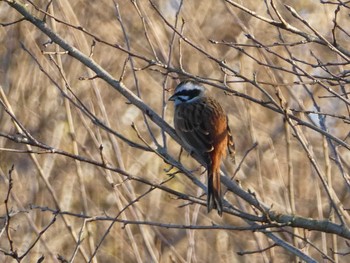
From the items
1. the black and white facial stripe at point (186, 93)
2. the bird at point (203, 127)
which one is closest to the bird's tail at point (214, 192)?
the bird at point (203, 127)

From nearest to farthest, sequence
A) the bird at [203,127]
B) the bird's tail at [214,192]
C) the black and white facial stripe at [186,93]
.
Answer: the bird's tail at [214,192] < the bird at [203,127] < the black and white facial stripe at [186,93]

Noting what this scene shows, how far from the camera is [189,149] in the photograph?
431 centimetres

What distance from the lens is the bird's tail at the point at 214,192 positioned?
11.5ft

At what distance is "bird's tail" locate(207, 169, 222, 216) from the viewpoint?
138 inches

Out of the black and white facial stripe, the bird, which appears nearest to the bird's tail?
the bird

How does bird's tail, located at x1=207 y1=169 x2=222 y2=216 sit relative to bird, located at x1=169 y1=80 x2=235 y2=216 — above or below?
below

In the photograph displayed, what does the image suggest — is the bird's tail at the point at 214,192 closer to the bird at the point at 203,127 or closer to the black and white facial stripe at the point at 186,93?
the bird at the point at 203,127

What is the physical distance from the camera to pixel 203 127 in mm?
4539

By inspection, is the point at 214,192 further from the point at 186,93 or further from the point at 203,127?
the point at 186,93

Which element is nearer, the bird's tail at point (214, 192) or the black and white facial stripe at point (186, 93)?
the bird's tail at point (214, 192)

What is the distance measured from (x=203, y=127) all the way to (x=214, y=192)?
966 mm

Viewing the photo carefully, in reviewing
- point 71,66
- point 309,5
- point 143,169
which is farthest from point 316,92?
point 71,66

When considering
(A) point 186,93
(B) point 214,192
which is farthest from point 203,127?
(B) point 214,192

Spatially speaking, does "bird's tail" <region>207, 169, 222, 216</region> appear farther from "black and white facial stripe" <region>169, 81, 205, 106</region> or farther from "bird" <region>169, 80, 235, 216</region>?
"black and white facial stripe" <region>169, 81, 205, 106</region>
